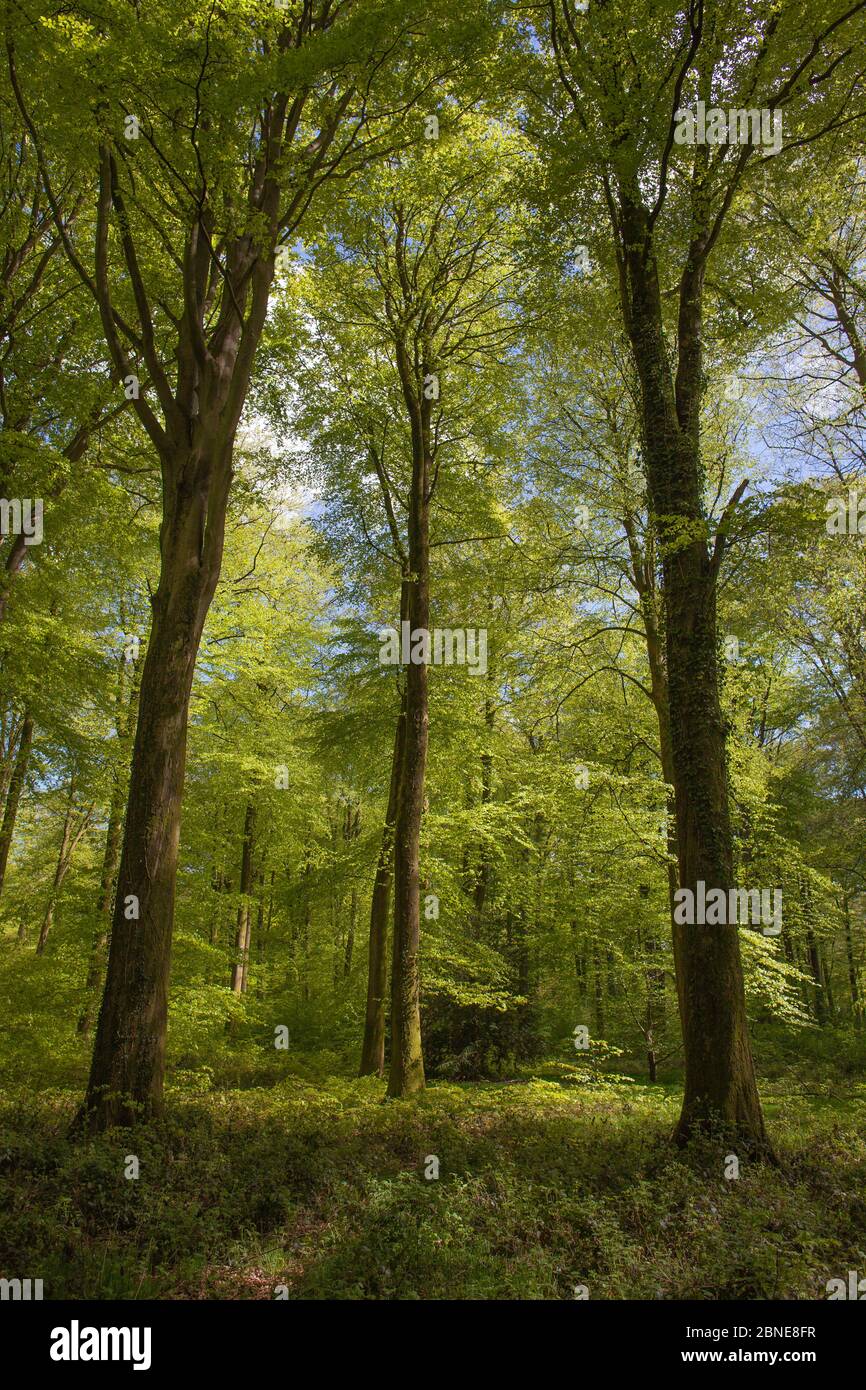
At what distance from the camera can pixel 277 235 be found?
743cm

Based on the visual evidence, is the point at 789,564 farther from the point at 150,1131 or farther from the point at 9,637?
the point at 9,637

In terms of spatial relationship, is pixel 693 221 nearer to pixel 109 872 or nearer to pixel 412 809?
pixel 412 809

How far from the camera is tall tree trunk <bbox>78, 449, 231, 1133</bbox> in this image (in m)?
5.75

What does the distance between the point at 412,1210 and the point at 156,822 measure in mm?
3612

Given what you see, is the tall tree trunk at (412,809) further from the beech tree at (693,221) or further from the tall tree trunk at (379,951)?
the beech tree at (693,221)

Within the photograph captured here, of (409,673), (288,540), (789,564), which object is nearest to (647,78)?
(789,564)

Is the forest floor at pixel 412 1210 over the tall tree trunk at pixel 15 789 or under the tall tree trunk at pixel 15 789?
under

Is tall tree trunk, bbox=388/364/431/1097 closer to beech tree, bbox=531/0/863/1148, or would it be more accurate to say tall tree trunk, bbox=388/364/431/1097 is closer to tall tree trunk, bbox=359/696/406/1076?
tall tree trunk, bbox=359/696/406/1076

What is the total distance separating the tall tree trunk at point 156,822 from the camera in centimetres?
575

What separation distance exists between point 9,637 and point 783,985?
1125 cm

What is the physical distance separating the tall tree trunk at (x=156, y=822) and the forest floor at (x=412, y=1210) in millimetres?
467

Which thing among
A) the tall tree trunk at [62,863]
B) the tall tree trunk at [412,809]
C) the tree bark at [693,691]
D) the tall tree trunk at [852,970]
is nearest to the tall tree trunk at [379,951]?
the tall tree trunk at [412,809]

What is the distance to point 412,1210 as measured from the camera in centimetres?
450

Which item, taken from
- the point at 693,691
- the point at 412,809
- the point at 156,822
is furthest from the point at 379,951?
the point at 693,691
